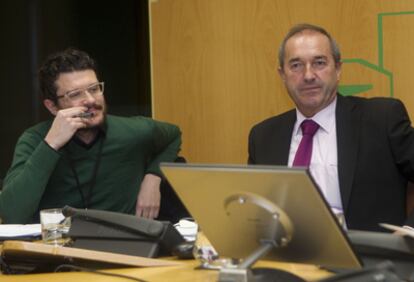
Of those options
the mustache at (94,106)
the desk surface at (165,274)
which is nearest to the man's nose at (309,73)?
the mustache at (94,106)

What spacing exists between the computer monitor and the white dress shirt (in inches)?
35.7

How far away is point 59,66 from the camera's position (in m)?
2.61

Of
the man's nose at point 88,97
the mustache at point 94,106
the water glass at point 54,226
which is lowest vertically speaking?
the water glass at point 54,226

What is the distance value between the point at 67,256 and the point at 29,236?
17.9 inches

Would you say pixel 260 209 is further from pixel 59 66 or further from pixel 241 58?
pixel 241 58

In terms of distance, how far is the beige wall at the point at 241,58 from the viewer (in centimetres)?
298

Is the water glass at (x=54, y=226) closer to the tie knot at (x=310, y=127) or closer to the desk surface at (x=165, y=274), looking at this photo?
the desk surface at (x=165, y=274)

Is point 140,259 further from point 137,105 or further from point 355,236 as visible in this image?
point 137,105

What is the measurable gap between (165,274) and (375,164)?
104 cm

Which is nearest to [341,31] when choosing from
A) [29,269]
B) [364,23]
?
[364,23]

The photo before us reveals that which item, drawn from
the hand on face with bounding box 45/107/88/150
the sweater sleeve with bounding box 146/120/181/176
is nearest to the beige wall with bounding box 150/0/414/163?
the sweater sleeve with bounding box 146/120/181/176

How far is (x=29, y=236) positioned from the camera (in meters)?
1.98

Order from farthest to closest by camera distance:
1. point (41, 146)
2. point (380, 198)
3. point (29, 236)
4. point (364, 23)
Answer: point (364, 23) < point (41, 146) < point (380, 198) < point (29, 236)

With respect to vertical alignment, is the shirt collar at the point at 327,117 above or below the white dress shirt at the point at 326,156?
above
